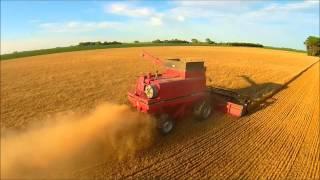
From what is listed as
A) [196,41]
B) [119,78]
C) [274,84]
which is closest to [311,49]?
[196,41]

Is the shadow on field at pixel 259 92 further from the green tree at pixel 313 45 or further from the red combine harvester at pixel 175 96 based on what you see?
the green tree at pixel 313 45

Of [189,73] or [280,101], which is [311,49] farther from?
[189,73]

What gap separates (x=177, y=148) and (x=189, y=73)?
108 inches

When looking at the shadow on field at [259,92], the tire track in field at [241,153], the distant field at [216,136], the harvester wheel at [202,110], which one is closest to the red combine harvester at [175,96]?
the harvester wheel at [202,110]

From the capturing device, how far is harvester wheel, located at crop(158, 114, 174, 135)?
9586 mm

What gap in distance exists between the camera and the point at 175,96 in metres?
9.98

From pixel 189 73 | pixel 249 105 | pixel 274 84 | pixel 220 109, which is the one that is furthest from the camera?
pixel 274 84

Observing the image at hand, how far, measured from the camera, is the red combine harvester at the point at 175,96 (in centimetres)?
945

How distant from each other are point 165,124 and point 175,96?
3.12 ft

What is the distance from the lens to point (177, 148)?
29.5 ft

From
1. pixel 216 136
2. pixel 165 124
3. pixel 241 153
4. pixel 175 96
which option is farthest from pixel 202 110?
pixel 241 153

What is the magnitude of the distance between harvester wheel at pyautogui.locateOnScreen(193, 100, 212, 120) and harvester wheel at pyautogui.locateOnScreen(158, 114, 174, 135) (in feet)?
4.93

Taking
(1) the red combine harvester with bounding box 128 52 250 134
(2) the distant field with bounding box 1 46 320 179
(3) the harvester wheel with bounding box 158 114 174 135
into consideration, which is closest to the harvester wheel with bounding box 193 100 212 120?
(1) the red combine harvester with bounding box 128 52 250 134

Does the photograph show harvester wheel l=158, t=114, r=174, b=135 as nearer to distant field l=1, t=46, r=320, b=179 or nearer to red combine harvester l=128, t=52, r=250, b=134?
red combine harvester l=128, t=52, r=250, b=134
